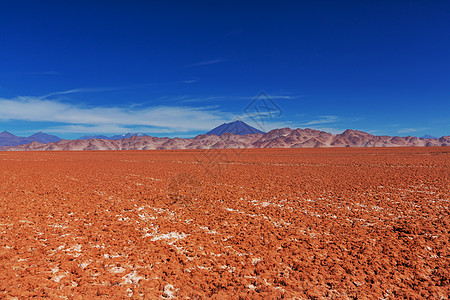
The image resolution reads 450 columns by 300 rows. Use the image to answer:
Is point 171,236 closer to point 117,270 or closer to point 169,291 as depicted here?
point 117,270

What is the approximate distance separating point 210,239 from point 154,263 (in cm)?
203

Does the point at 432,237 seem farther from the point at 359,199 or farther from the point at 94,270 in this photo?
the point at 94,270

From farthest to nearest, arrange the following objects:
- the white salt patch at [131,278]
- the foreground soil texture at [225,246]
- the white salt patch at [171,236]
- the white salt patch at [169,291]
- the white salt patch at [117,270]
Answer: the white salt patch at [171,236] < the white salt patch at [117,270] < the white salt patch at [131,278] < the foreground soil texture at [225,246] < the white salt patch at [169,291]

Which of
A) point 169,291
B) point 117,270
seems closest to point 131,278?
point 117,270

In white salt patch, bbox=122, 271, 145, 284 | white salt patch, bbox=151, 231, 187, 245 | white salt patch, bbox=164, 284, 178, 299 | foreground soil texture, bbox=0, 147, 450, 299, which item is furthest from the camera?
white salt patch, bbox=151, 231, 187, 245

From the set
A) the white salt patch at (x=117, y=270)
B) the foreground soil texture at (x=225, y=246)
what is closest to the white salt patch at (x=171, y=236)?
the foreground soil texture at (x=225, y=246)

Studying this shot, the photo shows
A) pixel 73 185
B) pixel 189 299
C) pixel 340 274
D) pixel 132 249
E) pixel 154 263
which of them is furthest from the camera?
pixel 73 185

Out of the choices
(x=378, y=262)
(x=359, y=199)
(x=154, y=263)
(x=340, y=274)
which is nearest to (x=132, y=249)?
(x=154, y=263)

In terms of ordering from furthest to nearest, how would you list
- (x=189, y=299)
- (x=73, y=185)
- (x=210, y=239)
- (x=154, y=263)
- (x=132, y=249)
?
(x=73, y=185) → (x=210, y=239) → (x=132, y=249) → (x=154, y=263) → (x=189, y=299)

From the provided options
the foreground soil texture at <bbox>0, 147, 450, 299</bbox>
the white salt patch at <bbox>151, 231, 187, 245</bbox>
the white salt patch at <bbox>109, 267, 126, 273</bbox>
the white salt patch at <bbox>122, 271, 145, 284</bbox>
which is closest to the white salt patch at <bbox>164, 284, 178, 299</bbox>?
the foreground soil texture at <bbox>0, 147, 450, 299</bbox>

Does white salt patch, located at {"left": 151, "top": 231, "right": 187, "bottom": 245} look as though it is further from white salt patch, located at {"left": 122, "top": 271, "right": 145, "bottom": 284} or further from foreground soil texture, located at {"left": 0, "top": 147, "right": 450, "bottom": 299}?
white salt patch, located at {"left": 122, "top": 271, "right": 145, "bottom": 284}

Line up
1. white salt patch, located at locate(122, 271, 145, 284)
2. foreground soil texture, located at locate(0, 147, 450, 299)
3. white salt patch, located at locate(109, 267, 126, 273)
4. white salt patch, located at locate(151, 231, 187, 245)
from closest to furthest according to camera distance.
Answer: foreground soil texture, located at locate(0, 147, 450, 299)
white salt patch, located at locate(122, 271, 145, 284)
white salt patch, located at locate(109, 267, 126, 273)
white salt patch, located at locate(151, 231, 187, 245)

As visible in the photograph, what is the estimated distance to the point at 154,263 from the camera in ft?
19.7

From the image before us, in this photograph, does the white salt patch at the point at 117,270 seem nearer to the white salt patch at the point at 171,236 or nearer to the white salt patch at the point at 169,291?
the white salt patch at the point at 169,291
